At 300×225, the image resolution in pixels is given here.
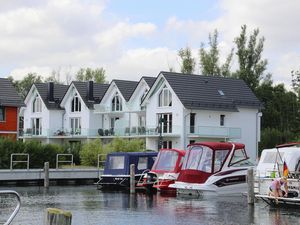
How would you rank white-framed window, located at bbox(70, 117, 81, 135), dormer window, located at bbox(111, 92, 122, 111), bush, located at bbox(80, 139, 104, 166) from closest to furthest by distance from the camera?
bush, located at bbox(80, 139, 104, 166) → dormer window, located at bbox(111, 92, 122, 111) → white-framed window, located at bbox(70, 117, 81, 135)

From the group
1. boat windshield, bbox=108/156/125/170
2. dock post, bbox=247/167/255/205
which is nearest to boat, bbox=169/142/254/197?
dock post, bbox=247/167/255/205

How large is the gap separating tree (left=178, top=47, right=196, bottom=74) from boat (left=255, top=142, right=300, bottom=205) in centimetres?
5773

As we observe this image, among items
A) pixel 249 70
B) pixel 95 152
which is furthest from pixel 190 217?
pixel 249 70

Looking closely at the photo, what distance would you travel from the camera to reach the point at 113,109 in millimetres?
73938

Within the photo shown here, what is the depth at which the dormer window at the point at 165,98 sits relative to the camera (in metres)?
66.4

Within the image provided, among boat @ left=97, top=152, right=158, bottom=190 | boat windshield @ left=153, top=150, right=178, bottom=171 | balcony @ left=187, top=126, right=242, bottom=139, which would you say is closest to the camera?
boat windshield @ left=153, top=150, right=178, bottom=171

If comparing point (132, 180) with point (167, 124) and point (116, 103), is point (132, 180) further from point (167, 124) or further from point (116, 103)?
point (116, 103)

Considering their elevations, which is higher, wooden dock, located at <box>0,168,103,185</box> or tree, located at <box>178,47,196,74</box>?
tree, located at <box>178,47,196,74</box>

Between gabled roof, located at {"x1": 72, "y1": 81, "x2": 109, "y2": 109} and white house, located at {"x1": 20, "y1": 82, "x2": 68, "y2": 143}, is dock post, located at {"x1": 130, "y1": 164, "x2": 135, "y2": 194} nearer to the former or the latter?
gabled roof, located at {"x1": 72, "y1": 81, "x2": 109, "y2": 109}

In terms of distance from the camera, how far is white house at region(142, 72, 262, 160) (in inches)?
2549

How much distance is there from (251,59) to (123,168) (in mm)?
51115

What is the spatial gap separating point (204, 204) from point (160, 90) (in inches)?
1489

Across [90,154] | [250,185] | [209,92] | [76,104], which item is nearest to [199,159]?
[250,185]

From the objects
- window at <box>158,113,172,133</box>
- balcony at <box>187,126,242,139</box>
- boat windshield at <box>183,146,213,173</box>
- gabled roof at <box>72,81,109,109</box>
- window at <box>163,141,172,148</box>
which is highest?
gabled roof at <box>72,81,109,109</box>
